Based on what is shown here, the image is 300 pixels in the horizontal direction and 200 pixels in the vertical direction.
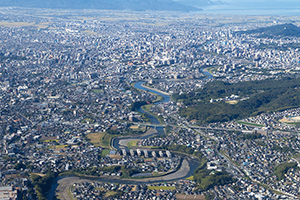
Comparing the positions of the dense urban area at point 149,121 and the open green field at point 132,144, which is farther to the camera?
the open green field at point 132,144

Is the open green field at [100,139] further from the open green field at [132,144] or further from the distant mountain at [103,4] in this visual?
the distant mountain at [103,4]


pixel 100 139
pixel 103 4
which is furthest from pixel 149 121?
pixel 103 4

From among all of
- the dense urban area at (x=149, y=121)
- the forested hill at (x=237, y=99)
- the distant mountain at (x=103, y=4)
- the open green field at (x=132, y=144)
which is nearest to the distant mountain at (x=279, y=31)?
the dense urban area at (x=149, y=121)

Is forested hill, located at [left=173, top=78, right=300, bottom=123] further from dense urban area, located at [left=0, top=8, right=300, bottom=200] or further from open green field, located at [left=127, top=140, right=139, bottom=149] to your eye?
open green field, located at [left=127, top=140, right=139, bottom=149]

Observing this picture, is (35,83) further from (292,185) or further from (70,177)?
(292,185)

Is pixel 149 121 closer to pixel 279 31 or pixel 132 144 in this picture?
pixel 132 144

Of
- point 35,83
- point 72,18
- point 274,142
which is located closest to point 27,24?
point 72,18
